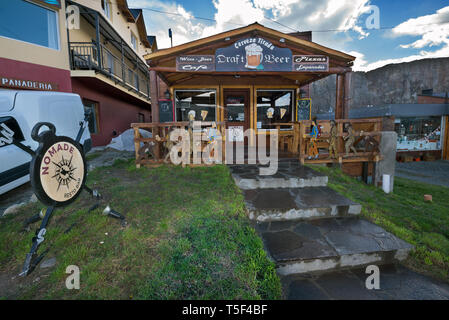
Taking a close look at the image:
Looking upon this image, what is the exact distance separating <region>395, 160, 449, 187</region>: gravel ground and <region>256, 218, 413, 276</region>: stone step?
7.96 m

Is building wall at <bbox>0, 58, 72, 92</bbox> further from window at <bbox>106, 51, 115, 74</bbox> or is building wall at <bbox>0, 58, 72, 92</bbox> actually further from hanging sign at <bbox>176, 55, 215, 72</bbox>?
hanging sign at <bbox>176, 55, 215, 72</bbox>

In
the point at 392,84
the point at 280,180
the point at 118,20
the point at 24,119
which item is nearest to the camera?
the point at 280,180

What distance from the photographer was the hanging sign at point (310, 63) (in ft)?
20.1

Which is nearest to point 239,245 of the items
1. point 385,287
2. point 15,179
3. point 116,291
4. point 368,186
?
point 116,291

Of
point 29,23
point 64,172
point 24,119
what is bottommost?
point 64,172

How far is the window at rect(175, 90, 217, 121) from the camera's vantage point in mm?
8609

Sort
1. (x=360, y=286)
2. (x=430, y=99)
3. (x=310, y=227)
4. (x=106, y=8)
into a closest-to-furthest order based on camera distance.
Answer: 1. (x=360, y=286)
2. (x=310, y=227)
3. (x=106, y=8)
4. (x=430, y=99)

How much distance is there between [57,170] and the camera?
2451 millimetres

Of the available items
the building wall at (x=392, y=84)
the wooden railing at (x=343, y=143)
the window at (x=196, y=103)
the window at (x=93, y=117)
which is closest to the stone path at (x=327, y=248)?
the wooden railing at (x=343, y=143)

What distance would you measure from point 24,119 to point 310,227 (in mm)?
6431

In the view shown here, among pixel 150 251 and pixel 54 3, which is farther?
pixel 54 3

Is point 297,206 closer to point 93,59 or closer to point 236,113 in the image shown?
point 236,113

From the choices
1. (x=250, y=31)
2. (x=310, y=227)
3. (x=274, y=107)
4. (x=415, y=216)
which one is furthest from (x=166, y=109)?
(x=415, y=216)
